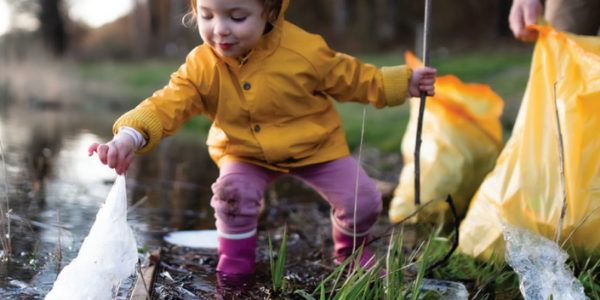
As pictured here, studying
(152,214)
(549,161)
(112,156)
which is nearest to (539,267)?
(549,161)

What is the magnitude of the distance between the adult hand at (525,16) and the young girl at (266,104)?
484 millimetres

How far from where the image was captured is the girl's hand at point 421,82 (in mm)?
1993

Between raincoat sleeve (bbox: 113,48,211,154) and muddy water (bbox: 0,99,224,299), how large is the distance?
1.47ft

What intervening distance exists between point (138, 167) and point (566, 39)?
3.02 m

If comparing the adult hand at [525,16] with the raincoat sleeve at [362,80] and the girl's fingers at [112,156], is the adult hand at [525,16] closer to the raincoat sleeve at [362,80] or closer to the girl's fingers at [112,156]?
the raincoat sleeve at [362,80]

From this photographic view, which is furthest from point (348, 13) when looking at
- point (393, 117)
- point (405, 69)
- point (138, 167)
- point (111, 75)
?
point (405, 69)

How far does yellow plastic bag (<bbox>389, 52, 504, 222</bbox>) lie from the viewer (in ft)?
8.70

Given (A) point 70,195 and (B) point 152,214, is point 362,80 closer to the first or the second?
(B) point 152,214

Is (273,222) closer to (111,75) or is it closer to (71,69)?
(111,75)

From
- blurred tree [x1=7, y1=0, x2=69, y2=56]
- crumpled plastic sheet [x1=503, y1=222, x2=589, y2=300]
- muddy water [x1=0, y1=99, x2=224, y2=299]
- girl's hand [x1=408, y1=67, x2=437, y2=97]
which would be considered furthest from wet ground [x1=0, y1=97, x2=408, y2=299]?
blurred tree [x1=7, y1=0, x2=69, y2=56]

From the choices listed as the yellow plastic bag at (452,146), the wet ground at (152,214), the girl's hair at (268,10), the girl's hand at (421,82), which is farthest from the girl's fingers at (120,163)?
the yellow plastic bag at (452,146)

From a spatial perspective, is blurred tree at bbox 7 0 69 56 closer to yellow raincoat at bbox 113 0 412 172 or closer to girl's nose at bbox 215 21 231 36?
yellow raincoat at bbox 113 0 412 172

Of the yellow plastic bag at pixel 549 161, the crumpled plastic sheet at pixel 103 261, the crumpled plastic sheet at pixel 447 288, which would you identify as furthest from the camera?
the yellow plastic bag at pixel 549 161

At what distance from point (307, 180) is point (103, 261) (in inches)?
38.7
